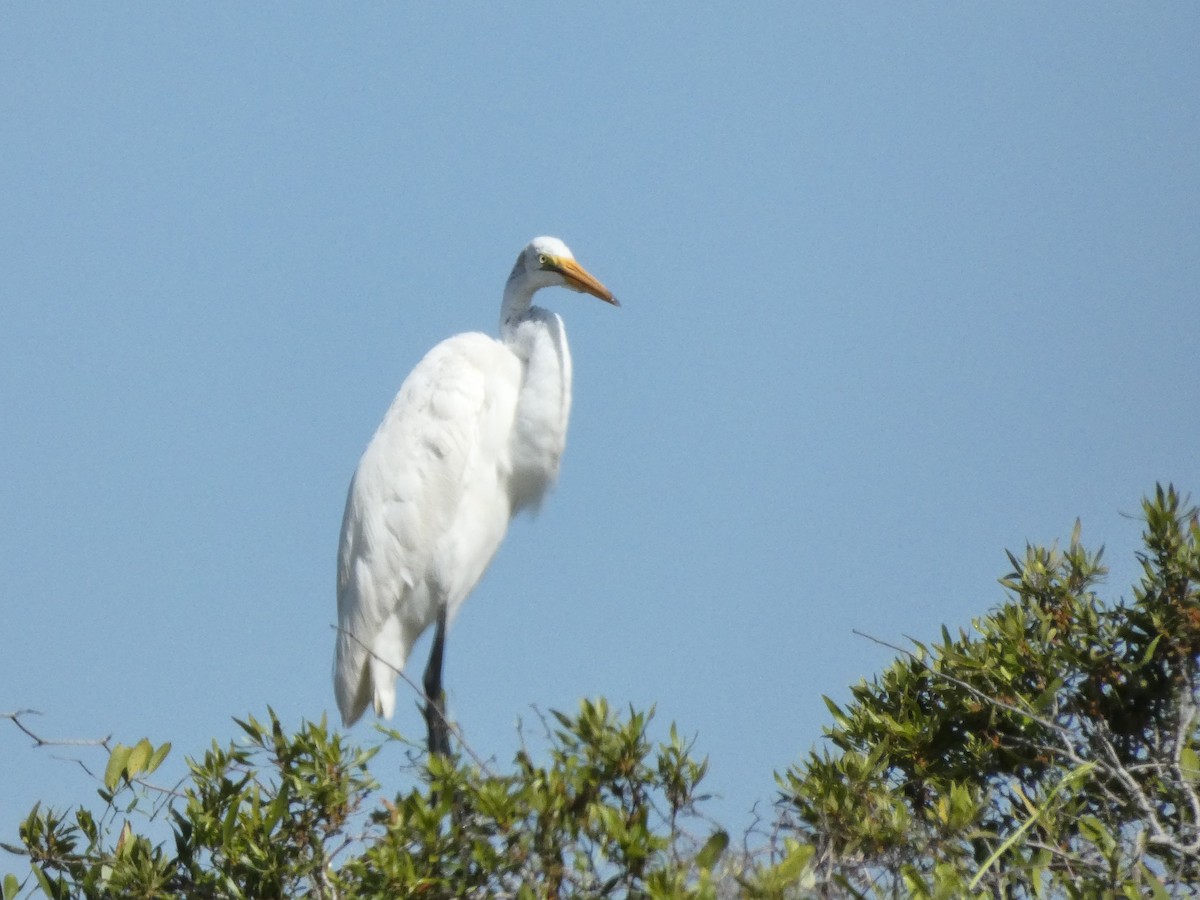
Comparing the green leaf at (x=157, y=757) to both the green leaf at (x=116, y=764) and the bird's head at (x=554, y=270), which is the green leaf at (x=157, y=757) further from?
the bird's head at (x=554, y=270)

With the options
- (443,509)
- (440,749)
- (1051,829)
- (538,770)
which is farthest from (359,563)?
(1051,829)

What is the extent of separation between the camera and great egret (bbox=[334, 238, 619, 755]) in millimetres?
5375

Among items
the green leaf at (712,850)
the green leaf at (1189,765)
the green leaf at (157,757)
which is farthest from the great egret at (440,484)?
the green leaf at (1189,765)

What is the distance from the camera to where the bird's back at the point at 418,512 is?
537 cm

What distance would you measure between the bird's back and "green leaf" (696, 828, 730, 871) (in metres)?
2.75

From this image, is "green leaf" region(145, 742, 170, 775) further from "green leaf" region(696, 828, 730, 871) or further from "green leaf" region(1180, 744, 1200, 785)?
"green leaf" region(1180, 744, 1200, 785)

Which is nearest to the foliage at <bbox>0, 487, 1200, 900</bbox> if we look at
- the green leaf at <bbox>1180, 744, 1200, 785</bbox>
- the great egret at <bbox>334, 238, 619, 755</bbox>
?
the green leaf at <bbox>1180, 744, 1200, 785</bbox>

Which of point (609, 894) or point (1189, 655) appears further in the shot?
point (1189, 655)

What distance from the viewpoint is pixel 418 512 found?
17.6ft

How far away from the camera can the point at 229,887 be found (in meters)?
3.20

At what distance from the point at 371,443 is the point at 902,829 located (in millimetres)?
3037

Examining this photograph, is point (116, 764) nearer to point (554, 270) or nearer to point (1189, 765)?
point (1189, 765)

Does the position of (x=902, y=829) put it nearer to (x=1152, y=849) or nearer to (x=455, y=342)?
(x=1152, y=849)

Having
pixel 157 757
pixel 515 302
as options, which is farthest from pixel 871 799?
pixel 515 302
